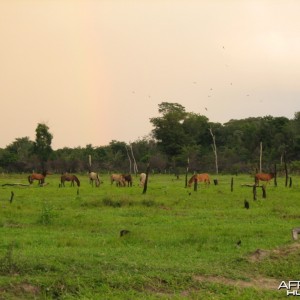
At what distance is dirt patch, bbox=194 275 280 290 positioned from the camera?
358 inches

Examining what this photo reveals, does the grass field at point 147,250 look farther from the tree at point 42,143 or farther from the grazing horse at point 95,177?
the tree at point 42,143

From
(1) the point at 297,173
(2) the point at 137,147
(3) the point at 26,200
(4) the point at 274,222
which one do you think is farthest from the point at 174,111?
(4) the point at 274,222

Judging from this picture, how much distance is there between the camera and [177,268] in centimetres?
977

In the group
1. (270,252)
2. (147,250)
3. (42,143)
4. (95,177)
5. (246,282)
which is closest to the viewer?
(246,282)

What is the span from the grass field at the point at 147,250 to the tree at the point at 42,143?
40.2 metres

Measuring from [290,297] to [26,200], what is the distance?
59.5 ft

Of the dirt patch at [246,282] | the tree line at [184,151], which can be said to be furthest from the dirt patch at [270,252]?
the tree line at [184,151]

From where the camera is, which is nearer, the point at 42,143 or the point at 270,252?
the point at 270,252

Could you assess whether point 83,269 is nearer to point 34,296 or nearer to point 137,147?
point 34,296

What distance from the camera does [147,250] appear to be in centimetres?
1216

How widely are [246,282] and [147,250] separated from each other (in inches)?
134

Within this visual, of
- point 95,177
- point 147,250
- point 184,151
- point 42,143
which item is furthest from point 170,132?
point 147,250

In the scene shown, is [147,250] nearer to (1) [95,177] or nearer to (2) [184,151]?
(1) [95,177]

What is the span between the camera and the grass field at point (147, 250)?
28.3ft
